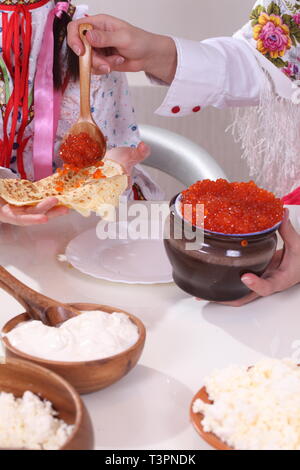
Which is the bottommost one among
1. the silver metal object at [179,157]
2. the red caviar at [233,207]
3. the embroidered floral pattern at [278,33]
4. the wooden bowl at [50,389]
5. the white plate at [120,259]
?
the silver metal object at [179,157]

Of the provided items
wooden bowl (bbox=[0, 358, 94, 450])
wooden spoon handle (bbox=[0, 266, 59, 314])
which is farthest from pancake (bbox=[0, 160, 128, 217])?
wooden bowl (bbox=[0, 358, 94, 450])

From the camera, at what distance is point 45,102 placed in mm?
1507

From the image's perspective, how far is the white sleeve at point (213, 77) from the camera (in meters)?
1.36

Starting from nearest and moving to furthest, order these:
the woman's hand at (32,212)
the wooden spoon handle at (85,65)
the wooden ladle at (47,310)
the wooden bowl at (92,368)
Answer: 1. the wooden bowl at (92,368)
2. the wooden ladle at (47,310)
3. the woman's hand at (32,212)
4. the wooden spoon handle at (85,65)

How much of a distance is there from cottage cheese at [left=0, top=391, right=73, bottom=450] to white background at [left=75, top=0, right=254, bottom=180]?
2263mm

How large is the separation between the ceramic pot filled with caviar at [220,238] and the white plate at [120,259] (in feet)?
0.37

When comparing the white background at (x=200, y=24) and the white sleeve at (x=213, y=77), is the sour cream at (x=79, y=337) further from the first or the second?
the white background at (x=200, y=24)

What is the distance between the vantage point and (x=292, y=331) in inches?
33.6

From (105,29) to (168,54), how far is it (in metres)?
0.18

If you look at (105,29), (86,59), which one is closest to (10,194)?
(86,59)

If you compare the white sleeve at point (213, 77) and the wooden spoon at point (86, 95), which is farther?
the white sleeve at point (213, 77)

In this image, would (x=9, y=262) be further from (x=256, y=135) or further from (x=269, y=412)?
(x=256, y=135)

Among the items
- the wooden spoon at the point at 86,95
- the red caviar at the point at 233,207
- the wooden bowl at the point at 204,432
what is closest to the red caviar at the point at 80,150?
the wooden spoon at the point at 86,95

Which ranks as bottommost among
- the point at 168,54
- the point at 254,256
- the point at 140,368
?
the point at 140,368
